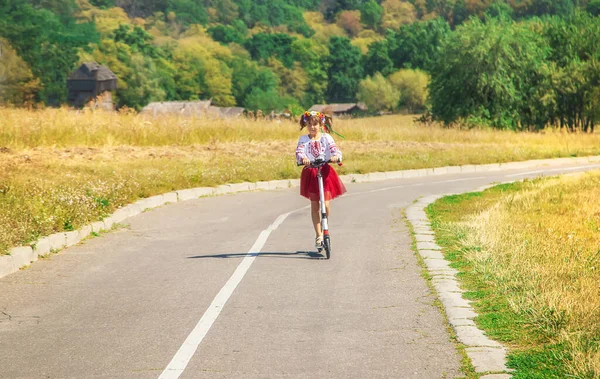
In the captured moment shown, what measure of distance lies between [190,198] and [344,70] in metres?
162

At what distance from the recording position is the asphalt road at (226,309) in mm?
6414

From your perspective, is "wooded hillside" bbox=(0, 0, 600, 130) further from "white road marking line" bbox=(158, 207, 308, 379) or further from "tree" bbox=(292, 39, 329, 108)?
"white road marking line" bbox=(158, 207, 308, 379)

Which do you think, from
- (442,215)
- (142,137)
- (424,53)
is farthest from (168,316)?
(424,53)

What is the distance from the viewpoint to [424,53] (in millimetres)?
167375

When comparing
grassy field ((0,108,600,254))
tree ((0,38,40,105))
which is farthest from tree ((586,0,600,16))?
grassy field ((0,108,600,254))

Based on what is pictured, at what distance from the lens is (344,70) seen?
590 feet

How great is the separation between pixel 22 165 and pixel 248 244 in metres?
9.26

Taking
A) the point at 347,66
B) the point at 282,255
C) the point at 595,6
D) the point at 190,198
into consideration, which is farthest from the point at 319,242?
the point at 347,66

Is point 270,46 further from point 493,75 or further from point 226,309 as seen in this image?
point 226,309

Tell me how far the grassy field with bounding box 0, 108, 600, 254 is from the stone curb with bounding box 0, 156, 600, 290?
0.59 ft

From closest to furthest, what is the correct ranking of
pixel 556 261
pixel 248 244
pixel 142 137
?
1. pixel 556 261
2. pixel 248 244
3. pixel 142 137

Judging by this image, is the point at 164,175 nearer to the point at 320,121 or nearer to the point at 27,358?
the point at 320,121

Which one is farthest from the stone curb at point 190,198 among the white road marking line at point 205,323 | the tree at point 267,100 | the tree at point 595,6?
the tree at point 595,6

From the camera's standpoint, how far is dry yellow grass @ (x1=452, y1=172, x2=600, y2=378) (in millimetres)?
6820
